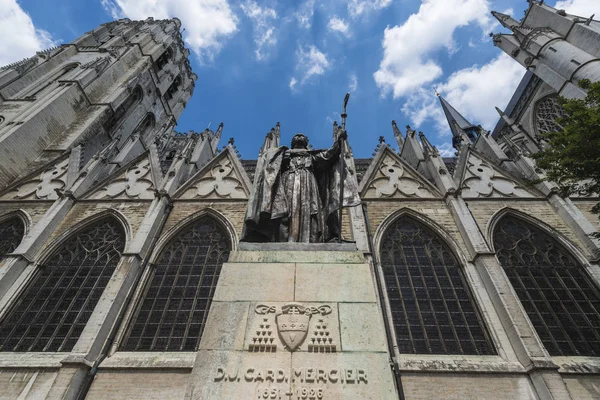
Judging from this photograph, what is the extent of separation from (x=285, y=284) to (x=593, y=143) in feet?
26.4

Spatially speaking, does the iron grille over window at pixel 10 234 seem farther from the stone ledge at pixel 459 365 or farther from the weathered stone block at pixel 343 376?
the stone ledge at pixel 459 365

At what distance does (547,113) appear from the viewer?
68.6 ft

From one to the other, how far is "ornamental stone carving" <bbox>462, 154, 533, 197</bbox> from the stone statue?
27.0 feet

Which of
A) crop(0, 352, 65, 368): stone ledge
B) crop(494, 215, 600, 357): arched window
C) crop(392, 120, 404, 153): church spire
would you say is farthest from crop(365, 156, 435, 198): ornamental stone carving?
crop(0, 352, 65, 368): stone ledge

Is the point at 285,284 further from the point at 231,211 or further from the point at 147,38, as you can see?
the point at 147,38

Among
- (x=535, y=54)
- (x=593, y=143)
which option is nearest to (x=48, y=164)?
(x=593, y=143)

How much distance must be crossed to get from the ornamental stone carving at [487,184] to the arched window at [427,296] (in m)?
2.90

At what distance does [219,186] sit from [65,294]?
5.53 meters

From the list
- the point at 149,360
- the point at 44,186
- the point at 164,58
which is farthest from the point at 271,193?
the point at 164,58

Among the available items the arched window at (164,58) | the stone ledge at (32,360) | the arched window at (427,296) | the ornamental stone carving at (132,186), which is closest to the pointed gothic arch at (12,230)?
the ornamental stone carving at (132,186)

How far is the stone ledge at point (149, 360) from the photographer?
685cm

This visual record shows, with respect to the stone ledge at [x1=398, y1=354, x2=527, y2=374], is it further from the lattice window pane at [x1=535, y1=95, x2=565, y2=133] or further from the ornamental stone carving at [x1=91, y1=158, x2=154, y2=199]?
the lattice window pane at [x1=535, y1=95, x2=565, y2=133]

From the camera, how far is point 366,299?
9.87 feet

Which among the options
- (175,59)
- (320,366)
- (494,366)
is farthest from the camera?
(175,59)
